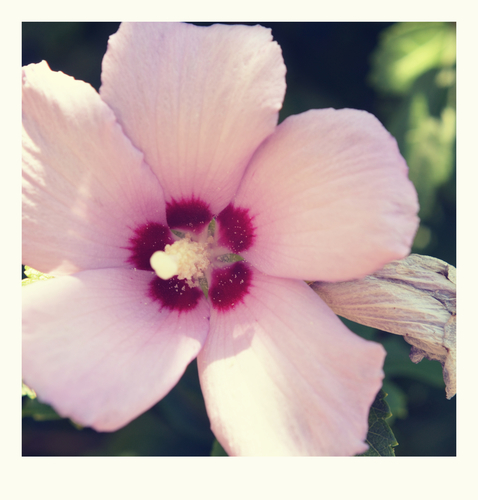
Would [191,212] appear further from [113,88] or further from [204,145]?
[113,88]

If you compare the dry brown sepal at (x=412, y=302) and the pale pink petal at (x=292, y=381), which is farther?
the dry brown sepal at (x=412, y=302)

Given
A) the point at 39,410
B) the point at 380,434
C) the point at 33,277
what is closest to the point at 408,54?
the point at 380,434

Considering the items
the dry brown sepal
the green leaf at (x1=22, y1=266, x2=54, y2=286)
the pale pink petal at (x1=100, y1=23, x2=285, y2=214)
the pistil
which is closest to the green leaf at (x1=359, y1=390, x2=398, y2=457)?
the dry brown sepal

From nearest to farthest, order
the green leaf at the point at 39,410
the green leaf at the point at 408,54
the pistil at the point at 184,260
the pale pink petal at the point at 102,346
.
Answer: the pale pink petal at the point at 102,346, the pistil at the point at 184,260, the green leaf at the point at 39,410, the green leaf at the point at 408,54

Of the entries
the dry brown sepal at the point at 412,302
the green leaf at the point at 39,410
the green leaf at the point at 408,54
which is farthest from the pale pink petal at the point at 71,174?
the green leaf at the point at 408,54

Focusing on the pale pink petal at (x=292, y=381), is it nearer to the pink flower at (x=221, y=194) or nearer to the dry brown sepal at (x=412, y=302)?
the pink flower at (x=221, y=194)

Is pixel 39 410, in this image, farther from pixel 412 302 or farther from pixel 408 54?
pixel 408 54

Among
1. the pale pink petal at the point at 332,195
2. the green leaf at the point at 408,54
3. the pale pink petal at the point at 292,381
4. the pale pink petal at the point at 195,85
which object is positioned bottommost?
the pale pink petal at the point at 292,381
